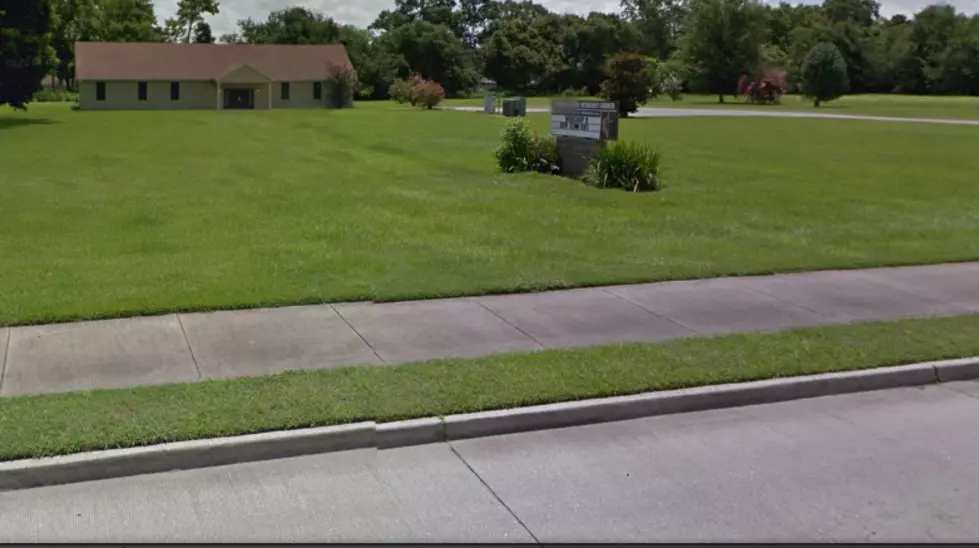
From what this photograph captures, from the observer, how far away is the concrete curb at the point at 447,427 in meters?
5.42

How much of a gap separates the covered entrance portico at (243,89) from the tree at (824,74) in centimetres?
4152

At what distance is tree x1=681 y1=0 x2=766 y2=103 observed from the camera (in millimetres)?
85750

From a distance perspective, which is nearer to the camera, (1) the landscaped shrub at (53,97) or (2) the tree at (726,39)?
(1) the landscaped shrub at (53,97)

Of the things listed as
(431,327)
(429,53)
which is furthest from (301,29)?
(431,327)

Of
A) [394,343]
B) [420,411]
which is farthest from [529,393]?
[394,343]

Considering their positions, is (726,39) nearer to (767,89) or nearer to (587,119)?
(767,89)

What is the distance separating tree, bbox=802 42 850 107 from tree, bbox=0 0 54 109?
5325 cm

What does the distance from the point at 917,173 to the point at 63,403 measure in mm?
21763

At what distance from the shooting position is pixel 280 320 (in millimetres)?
8820

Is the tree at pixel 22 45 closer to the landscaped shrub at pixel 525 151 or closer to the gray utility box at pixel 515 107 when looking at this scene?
the gray utility box at pixel 515 107

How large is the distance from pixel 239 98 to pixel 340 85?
24.9 ft

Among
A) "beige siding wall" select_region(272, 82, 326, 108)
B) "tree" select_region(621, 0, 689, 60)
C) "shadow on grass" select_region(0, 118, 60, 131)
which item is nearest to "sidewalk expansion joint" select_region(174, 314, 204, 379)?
"shadow on grass" select_region(0, 118, 60, 131)

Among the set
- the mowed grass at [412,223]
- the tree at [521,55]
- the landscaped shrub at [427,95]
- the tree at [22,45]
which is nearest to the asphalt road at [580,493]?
the mowed grass at [412,223]

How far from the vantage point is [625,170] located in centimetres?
A: 1894
